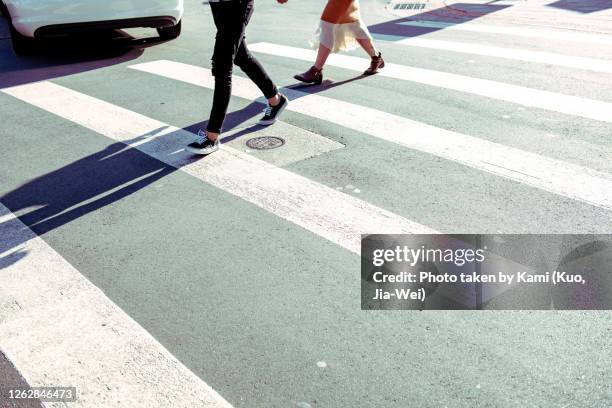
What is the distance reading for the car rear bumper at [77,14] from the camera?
26.5 ft

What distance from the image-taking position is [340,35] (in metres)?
7.10

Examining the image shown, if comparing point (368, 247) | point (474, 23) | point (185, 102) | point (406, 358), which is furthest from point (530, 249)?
point (474, 23)

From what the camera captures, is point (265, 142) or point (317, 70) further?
point (317, 70)

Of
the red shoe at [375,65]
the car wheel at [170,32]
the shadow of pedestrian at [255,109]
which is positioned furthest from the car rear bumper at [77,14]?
the red shoe at [375,65]

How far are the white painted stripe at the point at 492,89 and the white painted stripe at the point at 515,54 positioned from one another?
3.74 ft

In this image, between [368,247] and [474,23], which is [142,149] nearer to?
[368,247]

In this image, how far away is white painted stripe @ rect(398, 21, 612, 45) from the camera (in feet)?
28.7

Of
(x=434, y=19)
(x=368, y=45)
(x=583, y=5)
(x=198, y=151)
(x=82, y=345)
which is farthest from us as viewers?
(x=583, y=5)

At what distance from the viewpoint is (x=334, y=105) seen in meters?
6.35

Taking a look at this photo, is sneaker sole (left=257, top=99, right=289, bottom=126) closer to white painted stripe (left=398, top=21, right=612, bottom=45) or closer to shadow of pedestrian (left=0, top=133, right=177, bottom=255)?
shadow of pedestrian (left=0, top=133, right=177, bottom=255)

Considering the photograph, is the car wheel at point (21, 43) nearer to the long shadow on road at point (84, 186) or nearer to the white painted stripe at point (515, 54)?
the long shadow on road at point (84, 186)

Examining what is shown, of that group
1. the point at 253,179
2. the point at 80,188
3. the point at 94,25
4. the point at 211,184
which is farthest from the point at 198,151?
the point at 94,25

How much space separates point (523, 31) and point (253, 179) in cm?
638

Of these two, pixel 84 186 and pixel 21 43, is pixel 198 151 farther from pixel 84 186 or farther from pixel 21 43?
pixel 21 43
